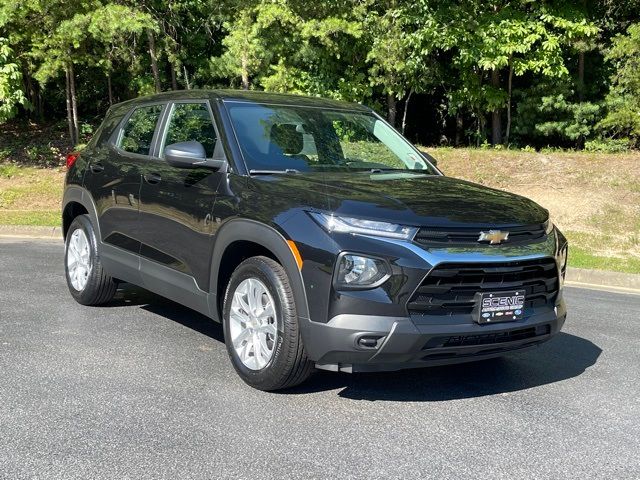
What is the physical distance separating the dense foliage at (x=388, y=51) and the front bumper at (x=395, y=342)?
14666 millimetres

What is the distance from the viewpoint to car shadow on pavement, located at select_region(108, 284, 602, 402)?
4.55m

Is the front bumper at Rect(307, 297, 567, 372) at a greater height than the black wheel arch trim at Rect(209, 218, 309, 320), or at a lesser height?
lesser

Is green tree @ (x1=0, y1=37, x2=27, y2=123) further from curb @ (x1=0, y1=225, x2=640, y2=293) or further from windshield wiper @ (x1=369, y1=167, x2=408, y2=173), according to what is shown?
windshield wiper @ (x1=369, y1=167, x2=408, y2=173)

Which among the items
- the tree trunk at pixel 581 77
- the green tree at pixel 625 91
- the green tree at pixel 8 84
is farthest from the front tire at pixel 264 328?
the tree trunk at pixel 581 77

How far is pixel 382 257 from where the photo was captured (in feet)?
12.6

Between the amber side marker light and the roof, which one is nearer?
the amber side marker light

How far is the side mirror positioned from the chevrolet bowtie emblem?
1901 mm

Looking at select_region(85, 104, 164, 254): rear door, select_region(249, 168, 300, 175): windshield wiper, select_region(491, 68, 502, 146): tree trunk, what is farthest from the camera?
select_region(491, 68, 502, 146): tree trunk

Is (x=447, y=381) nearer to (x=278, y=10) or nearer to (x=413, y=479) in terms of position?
(x=413, y=479)

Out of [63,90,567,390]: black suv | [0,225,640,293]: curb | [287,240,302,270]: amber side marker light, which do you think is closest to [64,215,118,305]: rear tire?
[63,90,567,390]: black suv

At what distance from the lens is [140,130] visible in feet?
19.8

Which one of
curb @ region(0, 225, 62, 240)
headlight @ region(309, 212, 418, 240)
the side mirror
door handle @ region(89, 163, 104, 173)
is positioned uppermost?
the side mirror

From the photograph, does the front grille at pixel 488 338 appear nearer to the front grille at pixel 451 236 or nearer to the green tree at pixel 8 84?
the front grille at pixel 451 236

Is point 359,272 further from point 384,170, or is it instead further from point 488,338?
point 384,170
